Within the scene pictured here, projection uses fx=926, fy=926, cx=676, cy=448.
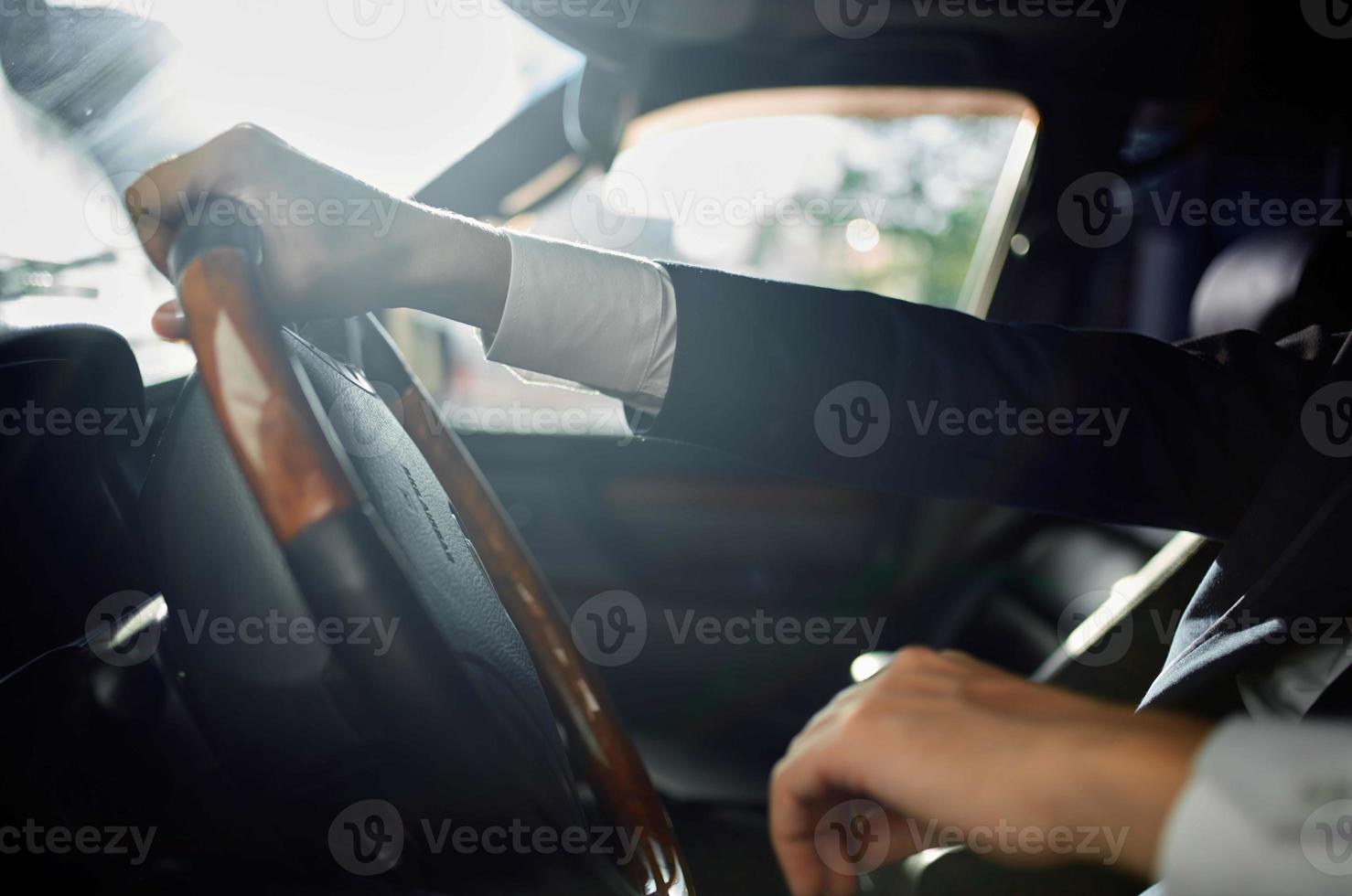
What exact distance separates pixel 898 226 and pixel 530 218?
2.59 feet

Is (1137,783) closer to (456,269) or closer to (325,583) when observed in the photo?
(325,583)

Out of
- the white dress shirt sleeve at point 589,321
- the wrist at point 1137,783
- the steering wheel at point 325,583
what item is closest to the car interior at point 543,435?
the steering wheel at point 325,583

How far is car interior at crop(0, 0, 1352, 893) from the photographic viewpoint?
48 centimetres

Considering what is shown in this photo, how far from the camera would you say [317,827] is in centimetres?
49

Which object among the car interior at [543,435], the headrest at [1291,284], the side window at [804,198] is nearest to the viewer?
the car interior at [543,435]

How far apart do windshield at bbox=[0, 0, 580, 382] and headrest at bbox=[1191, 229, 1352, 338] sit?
105cm

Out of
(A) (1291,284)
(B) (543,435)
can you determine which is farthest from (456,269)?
(B) (543,435)

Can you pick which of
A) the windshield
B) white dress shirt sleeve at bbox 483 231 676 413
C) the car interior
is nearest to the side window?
the car interior

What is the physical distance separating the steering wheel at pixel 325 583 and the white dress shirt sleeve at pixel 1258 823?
1.04ft

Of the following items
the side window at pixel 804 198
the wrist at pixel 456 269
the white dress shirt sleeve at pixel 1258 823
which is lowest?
the side window at pixel 804 198

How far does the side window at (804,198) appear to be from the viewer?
1.68 meters

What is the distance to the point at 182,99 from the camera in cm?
93

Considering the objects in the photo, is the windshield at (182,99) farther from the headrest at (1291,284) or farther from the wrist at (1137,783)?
the headrest at (1291,284)

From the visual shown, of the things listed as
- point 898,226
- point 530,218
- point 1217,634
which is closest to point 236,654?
point 1217,634
